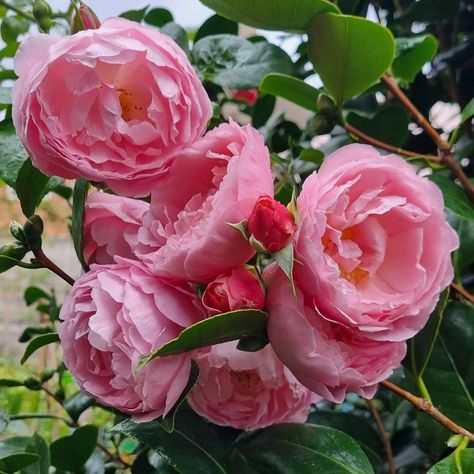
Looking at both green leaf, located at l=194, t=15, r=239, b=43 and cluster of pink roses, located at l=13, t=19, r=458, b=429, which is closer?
cluster of pink roses, located at l=13, t=19, r=458, b=429

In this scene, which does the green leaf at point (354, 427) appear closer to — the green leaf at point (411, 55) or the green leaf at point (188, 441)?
the green leaf at point (188, 441)

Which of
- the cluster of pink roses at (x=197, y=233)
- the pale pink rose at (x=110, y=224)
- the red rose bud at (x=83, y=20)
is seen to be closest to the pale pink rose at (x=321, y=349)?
the cluster of pink roses at (x=197, y=233)

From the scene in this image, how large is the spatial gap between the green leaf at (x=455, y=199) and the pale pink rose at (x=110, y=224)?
1.04ft

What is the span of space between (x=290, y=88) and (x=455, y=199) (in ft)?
0.66

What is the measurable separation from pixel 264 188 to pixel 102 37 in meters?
0.15

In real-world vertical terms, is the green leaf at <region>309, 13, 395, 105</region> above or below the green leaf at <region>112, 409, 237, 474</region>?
above

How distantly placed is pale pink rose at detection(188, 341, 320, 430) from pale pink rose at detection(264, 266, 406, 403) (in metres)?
0.08

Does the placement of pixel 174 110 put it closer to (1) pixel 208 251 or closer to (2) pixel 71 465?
(1) pixel 208 251

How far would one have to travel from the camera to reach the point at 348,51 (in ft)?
1.78

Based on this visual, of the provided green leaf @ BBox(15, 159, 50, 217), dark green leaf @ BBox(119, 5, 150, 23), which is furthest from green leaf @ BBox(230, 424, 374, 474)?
dark green leaf @ BBox(119, 5, 150, 23)

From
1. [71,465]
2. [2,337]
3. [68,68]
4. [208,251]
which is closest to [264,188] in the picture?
[208,251]

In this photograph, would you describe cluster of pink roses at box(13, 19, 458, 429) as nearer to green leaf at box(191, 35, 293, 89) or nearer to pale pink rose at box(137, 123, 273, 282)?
pale pink rose at box(137, 123, 273, 282)

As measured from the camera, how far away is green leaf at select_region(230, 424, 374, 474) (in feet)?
1.60

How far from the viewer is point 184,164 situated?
43cm
